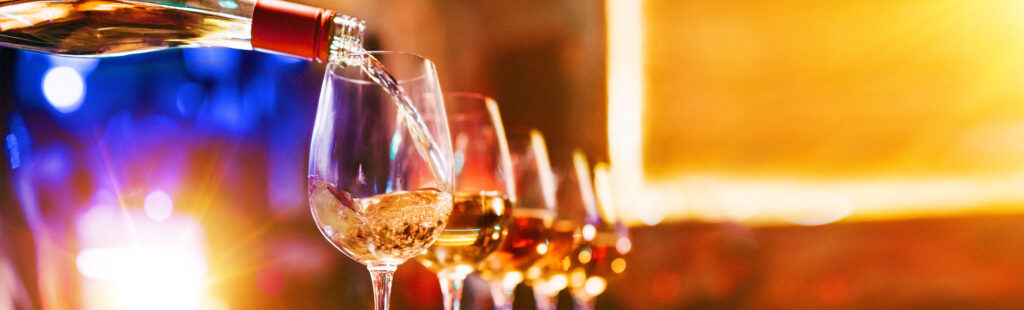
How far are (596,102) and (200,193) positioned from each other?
120cm

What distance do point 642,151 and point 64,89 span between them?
1.61 meters

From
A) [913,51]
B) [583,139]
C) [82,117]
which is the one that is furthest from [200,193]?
[913,51]

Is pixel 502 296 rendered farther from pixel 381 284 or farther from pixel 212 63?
pixel 212 63

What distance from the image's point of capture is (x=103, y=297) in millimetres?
2041

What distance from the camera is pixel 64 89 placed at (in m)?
1.86

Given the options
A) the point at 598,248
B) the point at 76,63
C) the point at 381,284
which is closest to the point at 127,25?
the point at 381,284

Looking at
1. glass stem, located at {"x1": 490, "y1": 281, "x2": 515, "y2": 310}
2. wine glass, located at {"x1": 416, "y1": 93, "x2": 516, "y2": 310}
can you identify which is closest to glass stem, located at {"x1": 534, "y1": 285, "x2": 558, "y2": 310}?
glass stem, located at {"x1": 490, "y1": 281, "x2": 515, "y2": 310}

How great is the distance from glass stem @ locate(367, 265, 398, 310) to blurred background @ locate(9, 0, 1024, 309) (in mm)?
1404

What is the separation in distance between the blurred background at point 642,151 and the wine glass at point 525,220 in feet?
3.17

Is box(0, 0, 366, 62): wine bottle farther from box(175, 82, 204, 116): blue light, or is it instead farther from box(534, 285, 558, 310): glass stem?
box(175, 82, 204, 116): blue light

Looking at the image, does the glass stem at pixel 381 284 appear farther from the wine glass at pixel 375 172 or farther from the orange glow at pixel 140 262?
the orange glow at pixel 140 262

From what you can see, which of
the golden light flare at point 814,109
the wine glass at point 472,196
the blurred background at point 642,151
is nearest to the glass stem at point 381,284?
the wine glass at point 472,196

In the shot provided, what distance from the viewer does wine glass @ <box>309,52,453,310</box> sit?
0.52m

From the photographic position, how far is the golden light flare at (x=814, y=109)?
5.84 feet
